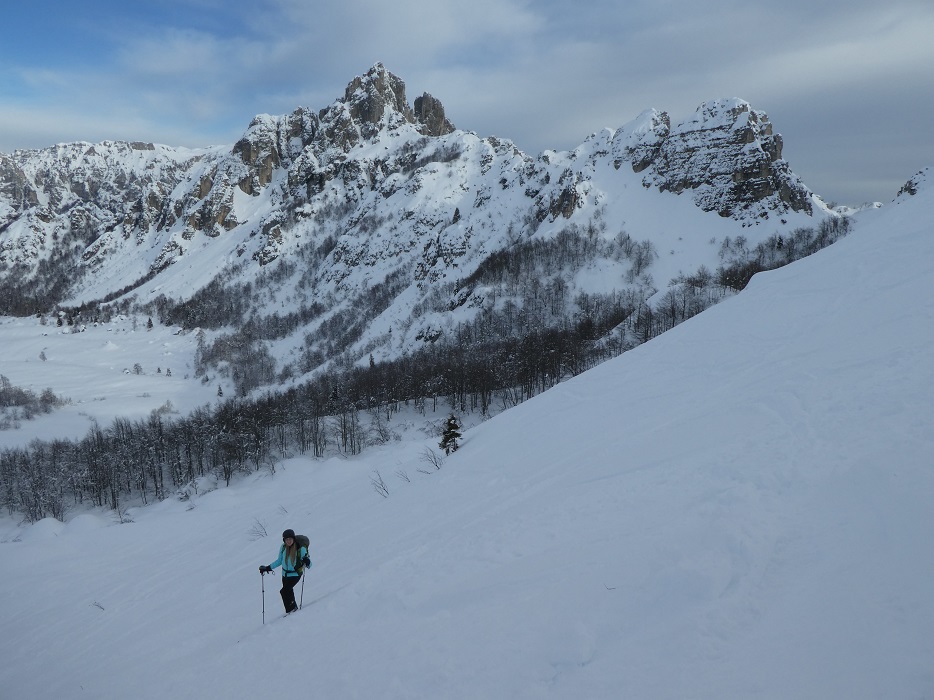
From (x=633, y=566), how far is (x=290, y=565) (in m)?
6.69

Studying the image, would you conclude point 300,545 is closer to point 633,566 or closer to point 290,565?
point 290,565

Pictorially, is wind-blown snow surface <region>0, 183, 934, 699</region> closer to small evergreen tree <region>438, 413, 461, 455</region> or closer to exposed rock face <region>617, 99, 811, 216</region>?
small evergreen tree <region>438, 413, 461, 455</region>

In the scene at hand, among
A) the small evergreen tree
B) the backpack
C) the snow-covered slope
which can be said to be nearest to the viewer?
the backpack

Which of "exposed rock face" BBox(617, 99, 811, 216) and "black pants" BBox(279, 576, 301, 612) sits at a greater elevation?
"exposed rock face" BBox(617, 99, 811, 216)

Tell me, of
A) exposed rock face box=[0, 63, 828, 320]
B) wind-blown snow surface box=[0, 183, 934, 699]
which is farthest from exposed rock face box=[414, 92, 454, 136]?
wind-blown snow surface box=[0, 183, 934, 699]

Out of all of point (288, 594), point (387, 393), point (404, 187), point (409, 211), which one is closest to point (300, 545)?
point (288, 594)

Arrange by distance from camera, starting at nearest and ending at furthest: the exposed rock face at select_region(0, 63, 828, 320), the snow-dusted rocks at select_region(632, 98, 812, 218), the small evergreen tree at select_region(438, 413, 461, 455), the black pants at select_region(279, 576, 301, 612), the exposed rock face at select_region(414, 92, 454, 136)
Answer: the black pants at select_region(279, 576, 301, 612) < the small evergreen tree at select_region(438, 413, 461, 455) < the snow-dusted rocks at select_region(632, 98, 812, 218) < the exposed rock face at select_region(0, 63, 828, 320) < the exposed rock face at select_region(414, 92, 454, 136)

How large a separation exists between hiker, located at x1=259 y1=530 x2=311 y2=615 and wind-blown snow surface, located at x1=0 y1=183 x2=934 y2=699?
0.52m

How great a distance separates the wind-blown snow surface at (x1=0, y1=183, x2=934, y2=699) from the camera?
5430 mm

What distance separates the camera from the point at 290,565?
374 inches

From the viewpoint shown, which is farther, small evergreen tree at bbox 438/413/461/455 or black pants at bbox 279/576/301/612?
small evergreen tree at bbox 438/413/461/455

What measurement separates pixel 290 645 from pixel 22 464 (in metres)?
64.9

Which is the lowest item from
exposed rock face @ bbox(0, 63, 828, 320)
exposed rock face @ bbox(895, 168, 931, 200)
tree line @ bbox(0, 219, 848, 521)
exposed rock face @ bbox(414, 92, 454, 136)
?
tree line @ bbox(0, 219, 848, 521)

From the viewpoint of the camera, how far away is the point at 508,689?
577 centimetres
